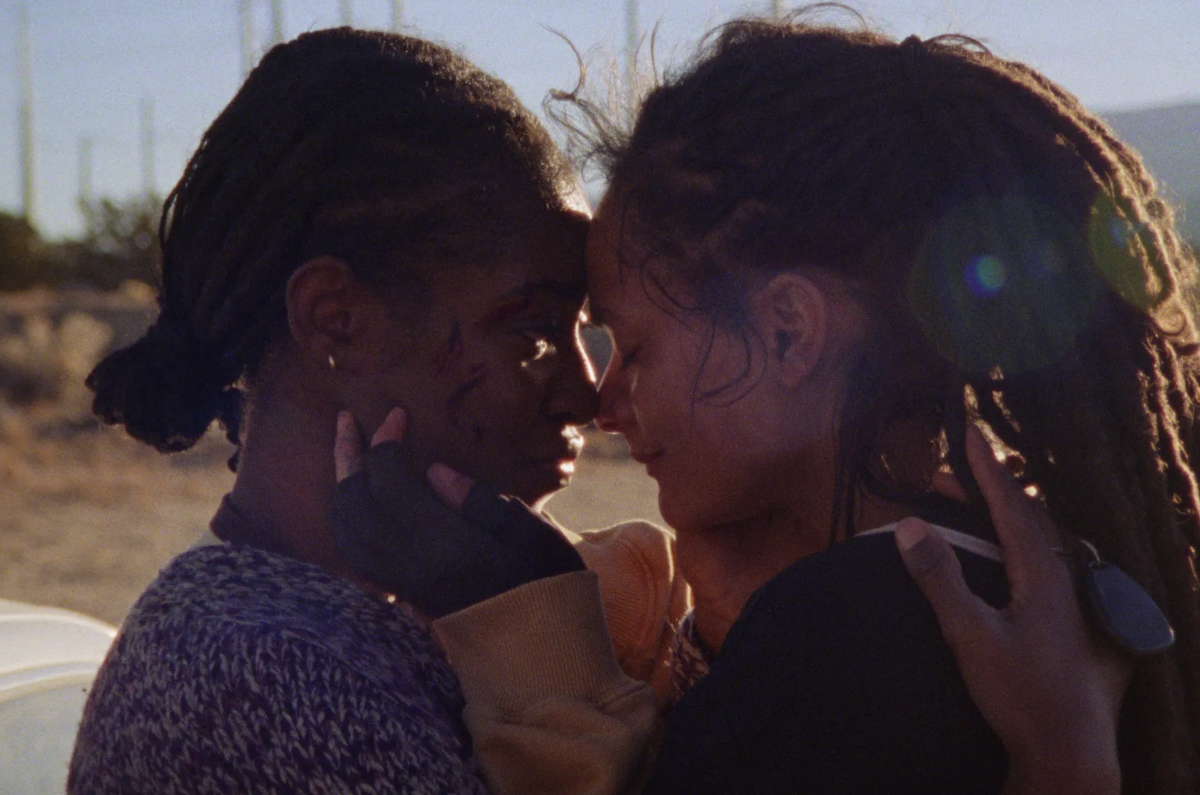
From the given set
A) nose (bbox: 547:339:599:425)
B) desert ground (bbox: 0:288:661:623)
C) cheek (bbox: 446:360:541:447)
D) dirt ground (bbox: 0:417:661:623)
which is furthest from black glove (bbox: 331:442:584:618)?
dirt ground (bbox: 0:417:661:623)

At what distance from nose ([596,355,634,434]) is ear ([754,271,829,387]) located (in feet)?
1.00

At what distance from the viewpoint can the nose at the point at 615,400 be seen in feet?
7.21

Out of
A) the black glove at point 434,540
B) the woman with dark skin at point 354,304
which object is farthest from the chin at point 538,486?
the black glove at point 434,540

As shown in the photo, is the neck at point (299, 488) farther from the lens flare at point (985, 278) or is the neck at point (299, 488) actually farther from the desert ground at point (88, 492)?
the desert ground at point (88, 492)

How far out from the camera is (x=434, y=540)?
191 centimetres

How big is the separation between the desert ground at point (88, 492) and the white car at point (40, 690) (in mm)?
3190

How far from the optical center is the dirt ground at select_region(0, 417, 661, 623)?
9531 mm

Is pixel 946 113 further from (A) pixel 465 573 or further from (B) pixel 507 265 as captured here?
(A) pixel 465 573

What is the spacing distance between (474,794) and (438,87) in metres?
1.14

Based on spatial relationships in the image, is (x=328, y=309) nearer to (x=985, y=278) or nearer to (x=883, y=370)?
(x=883, y=370)

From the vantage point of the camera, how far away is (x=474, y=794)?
5.74ft

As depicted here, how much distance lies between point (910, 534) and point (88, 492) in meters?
A: 12.7

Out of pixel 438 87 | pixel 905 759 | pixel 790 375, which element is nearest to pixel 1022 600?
pixel 905 759

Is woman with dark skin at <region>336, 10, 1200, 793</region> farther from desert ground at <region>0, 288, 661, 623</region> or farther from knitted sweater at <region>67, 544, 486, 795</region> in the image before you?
desert ground at <region>0, 288, 661, 623</region>
